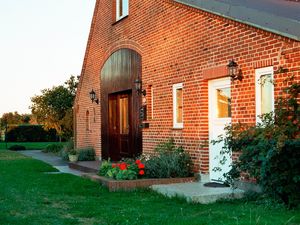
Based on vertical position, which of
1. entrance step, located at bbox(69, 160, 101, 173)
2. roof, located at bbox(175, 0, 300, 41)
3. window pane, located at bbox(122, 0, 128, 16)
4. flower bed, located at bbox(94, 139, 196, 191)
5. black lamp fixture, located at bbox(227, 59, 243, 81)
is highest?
window pane, located at bbox(122, 0, 128, 16)

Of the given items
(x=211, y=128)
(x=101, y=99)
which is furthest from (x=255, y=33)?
(x=101, y=99)

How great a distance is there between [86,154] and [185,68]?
27.1ft

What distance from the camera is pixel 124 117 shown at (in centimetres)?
1720

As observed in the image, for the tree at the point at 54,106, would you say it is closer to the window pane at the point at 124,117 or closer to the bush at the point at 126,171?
the window pane at the point at 124,117

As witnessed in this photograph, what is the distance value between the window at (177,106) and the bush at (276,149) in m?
3.64

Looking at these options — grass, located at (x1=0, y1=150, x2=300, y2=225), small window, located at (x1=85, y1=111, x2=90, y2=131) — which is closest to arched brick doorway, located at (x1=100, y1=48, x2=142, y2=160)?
small window, located at (x1=85, y1=111, x2=90, y2=131)

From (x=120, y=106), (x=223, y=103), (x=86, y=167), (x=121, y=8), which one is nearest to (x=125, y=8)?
(x=121, y=8)

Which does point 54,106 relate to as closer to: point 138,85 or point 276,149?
point 138,85

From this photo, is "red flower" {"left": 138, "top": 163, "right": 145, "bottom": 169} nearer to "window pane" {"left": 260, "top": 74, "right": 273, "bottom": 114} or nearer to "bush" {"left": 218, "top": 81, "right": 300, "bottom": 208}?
"bush" {"left": 218, "top": 81, "right": 300, "bottom": 208}

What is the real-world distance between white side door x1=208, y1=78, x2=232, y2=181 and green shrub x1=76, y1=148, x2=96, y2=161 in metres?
8.72

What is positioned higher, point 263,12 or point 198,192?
point 263,12

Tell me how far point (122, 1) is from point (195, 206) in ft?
33.8

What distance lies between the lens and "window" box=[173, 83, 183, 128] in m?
12.7

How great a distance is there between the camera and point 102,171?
12641 mm
